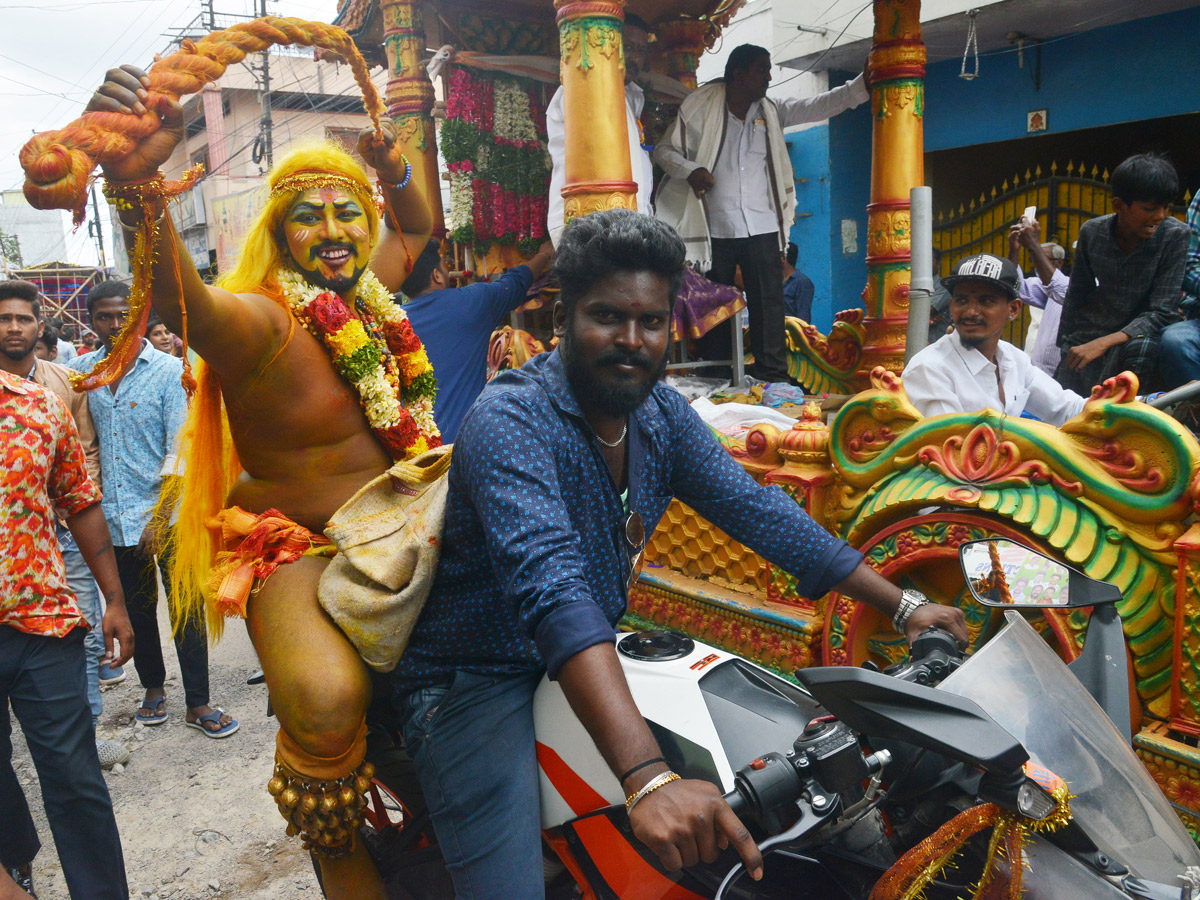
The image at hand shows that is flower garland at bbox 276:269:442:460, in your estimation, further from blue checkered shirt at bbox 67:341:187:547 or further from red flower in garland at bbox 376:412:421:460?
blue checkered shirt at bbox 67:341:187:547

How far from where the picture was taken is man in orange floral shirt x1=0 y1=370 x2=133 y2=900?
8.50 feet

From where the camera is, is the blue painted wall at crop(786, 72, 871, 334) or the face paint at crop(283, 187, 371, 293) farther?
the blue painted wall at crop(786, 72, 871, 334)

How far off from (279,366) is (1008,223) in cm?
891

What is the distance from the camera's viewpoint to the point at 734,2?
670 centimetres

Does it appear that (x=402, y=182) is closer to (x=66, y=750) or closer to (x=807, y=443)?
(x=807, y=443)

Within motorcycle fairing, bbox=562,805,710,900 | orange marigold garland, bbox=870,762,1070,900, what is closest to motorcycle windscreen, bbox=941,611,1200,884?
orange marigold garland, bbox=870,762,1070,900

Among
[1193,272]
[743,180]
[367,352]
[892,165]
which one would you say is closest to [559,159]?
[743,180]

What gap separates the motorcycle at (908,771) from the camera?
115cm

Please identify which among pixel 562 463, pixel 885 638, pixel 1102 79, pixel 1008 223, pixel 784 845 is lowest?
pixel 885 638

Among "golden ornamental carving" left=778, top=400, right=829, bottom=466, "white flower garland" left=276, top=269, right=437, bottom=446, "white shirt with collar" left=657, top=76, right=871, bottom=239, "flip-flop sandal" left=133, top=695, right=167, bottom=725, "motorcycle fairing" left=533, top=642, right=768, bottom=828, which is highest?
"white shirt with collar" left=657, top=76, right=871, bottom=239

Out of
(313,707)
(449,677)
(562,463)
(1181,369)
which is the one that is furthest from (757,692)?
(1181,369)

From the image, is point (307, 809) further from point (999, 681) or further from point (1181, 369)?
point (1181, 369)

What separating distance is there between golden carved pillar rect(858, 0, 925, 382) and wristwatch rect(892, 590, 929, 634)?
3939mm

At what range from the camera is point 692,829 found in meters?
1.21
